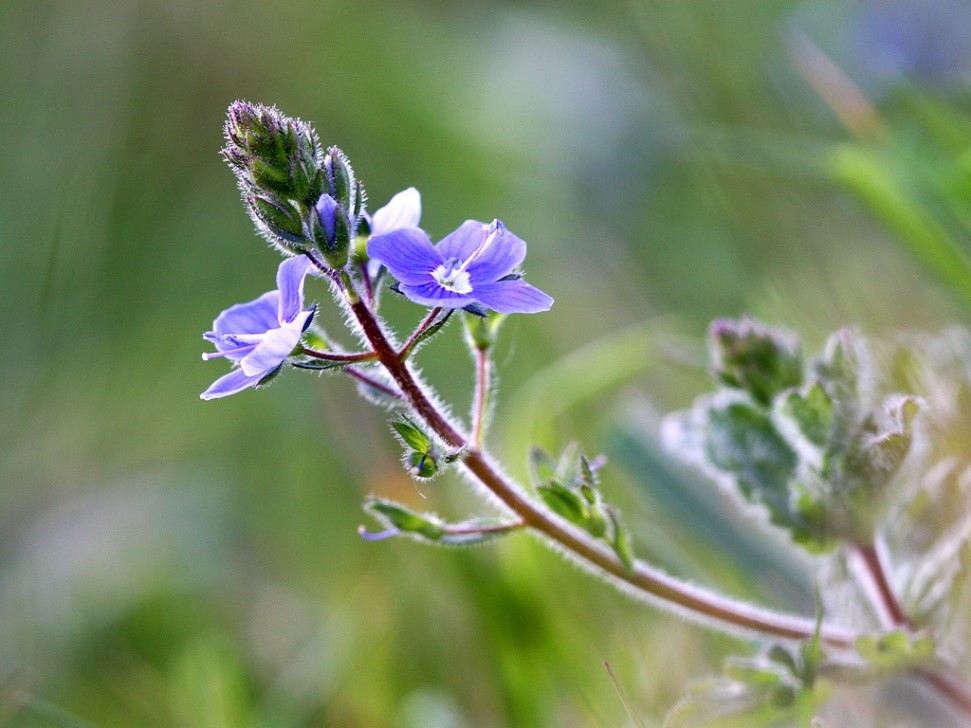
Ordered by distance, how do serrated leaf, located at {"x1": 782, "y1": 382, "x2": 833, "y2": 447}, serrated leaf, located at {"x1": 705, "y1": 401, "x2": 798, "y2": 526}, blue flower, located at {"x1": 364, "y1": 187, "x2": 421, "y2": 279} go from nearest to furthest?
blue flower, located at {"x1": 364, "y1": 187, "x2": 421, "y2": 279}, serrated leaf, located at {"x1": 782, "y1": 382, "x2": 833, "y2": 447}, serrated leaf, located at {"x1": 705, "y1": 401, "x2": 798, "y2": 526}

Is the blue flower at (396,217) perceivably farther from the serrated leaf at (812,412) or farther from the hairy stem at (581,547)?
the serrated leaf at (812,412)

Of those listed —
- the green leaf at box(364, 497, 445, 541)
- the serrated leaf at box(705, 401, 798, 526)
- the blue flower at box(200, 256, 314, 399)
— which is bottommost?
the serrated leaf at box(705, 401, 798, 526)

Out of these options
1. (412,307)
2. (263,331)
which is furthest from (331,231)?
(412,307)

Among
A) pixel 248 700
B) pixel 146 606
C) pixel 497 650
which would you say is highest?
pixel 146 606

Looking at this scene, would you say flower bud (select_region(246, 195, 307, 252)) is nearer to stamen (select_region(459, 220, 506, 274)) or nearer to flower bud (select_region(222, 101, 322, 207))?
flower bud (select_region(222, 101, 322, 207))

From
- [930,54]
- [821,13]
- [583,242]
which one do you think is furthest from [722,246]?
[821,13]

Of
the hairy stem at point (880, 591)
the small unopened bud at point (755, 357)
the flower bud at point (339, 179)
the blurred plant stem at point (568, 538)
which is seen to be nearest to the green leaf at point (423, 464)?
the blurred plant stem at point (568, 538)

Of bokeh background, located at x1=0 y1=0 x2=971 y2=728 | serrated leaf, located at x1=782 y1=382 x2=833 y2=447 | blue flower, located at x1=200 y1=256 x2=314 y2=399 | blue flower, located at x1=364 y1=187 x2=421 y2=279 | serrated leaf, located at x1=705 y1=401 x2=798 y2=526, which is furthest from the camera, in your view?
bokeh background, located at x1=0 y1=0 x2=971 y2=728

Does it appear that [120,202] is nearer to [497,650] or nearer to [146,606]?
[146,606]

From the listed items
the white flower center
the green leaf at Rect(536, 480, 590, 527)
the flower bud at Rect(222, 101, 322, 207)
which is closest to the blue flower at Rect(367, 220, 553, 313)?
the white flower center
